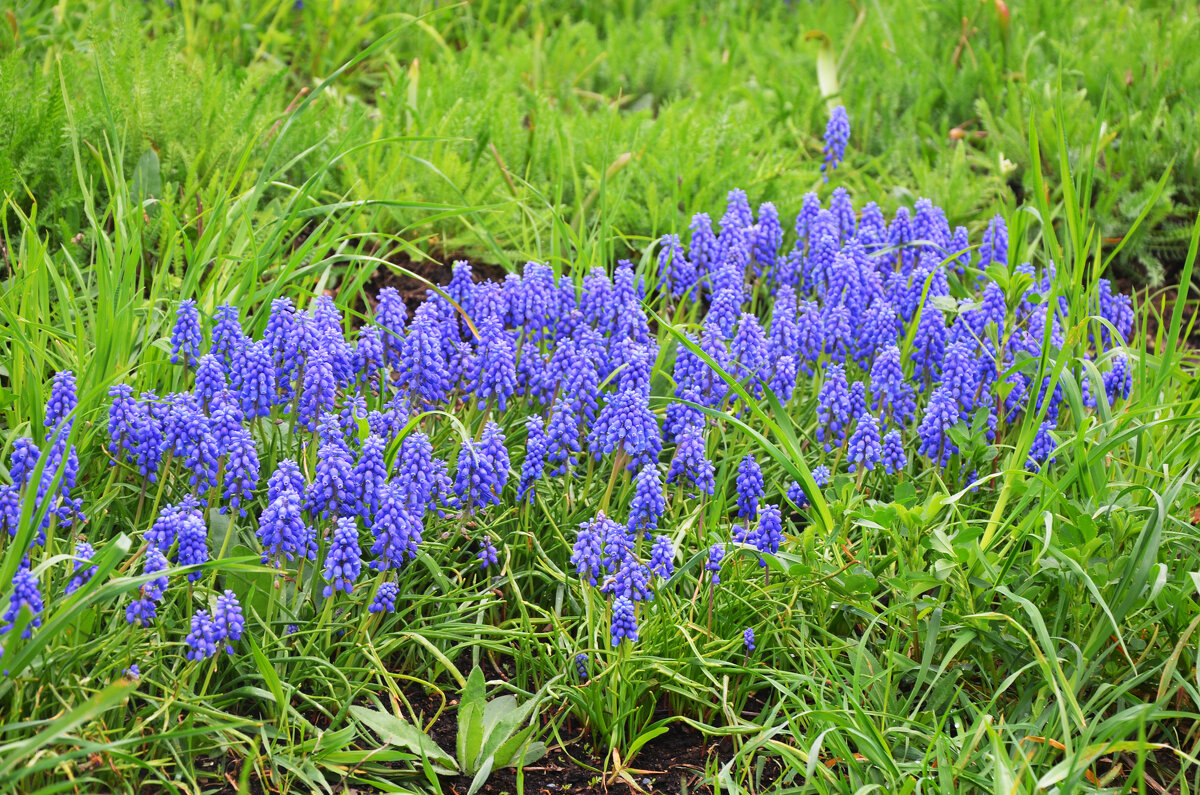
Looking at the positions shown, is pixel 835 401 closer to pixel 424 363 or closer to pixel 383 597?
pixel 424 363

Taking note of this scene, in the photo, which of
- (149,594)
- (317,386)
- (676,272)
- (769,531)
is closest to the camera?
(149,594)

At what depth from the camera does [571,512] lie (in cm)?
376

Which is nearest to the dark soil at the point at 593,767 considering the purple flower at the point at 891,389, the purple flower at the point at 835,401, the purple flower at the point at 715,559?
the purple flower at the point at 715,559

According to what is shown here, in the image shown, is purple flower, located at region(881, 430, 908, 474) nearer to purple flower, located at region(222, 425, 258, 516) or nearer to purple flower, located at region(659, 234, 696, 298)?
purple flower, located at region(659, 234, 696, 298)

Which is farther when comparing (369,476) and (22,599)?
(369,476)

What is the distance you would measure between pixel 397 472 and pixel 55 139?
247cm

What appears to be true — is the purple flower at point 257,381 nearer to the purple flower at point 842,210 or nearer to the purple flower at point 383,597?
the purple flower at point 383,597

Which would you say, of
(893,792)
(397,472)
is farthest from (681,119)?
(893,792)

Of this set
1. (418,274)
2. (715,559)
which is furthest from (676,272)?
(715,559)

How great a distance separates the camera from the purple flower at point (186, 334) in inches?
129

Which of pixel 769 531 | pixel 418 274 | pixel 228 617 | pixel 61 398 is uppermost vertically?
pixel 61 398

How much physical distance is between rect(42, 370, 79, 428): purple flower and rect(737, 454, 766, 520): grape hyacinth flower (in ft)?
6.19

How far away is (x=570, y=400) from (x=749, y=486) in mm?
636

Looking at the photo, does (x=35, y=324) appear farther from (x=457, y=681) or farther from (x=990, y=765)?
(x=990, y=765)
